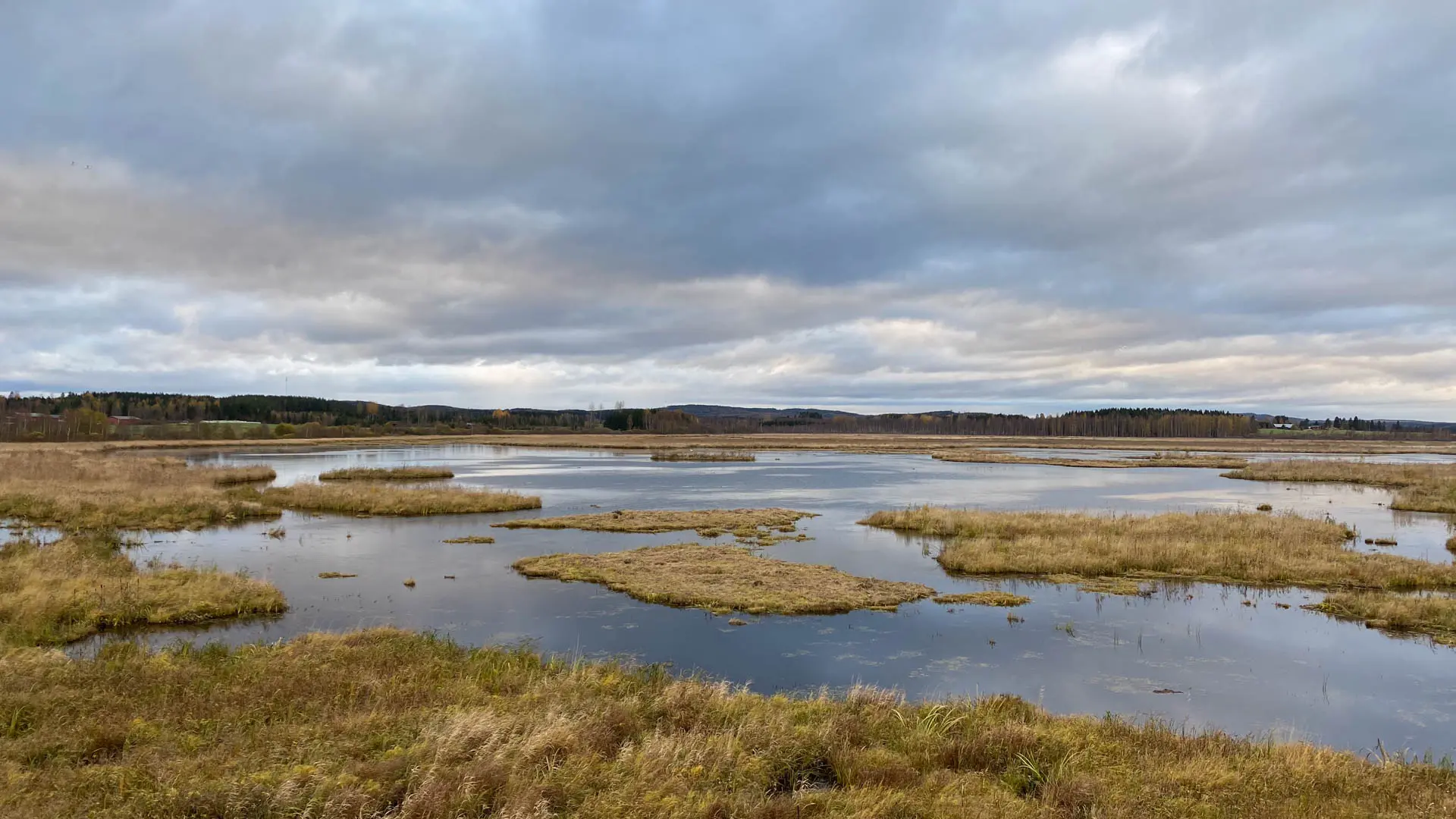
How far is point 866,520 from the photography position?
3766 centimetres

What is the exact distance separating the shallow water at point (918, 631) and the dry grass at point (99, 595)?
114cm

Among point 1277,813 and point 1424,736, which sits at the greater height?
point 1277,813

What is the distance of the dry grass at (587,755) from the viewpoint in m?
7.48

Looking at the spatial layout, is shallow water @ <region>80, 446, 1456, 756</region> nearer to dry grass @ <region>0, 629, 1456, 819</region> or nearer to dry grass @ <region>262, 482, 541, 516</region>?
dry grass @ <region>262, 482, 541, 516</region>

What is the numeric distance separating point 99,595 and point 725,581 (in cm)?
1632

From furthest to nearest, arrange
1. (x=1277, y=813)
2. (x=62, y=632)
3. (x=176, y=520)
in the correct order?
(x=176, y=520) < (x=62, y=632) < (x=1277, y=813)

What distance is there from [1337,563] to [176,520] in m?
47.0

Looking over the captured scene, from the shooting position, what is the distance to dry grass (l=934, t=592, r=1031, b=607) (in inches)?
866

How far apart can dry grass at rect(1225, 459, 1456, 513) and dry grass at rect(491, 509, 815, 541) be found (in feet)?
126

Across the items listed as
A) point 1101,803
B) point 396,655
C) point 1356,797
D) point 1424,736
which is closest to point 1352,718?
point 1424,736

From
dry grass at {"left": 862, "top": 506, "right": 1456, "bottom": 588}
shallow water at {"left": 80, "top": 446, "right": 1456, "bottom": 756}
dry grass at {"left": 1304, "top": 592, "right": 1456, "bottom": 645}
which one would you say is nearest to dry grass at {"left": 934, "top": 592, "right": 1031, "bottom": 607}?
shallow water at {"left": 80, "top": 446, "right": 1456, "bottom": 756}

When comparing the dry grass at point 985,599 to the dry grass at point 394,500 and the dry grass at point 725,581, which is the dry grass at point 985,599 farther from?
the dry grass at point 394,500

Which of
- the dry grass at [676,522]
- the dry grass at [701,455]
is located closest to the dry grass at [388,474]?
the dry grass at [676,522]

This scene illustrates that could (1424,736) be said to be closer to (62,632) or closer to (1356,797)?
(1356,797)
